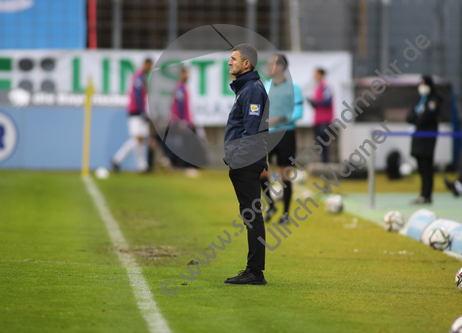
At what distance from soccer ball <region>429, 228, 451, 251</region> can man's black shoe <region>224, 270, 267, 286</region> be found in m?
2.66

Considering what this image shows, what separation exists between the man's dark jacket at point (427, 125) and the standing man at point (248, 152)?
6685mm

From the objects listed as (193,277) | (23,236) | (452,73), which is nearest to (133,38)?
(452,73)

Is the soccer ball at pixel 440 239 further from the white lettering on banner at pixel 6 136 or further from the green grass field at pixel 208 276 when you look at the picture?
the white lettering on banner at pixel 6 136

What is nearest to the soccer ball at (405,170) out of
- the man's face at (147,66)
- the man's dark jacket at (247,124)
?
the man's face at (147,66)

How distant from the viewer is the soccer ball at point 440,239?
717cm

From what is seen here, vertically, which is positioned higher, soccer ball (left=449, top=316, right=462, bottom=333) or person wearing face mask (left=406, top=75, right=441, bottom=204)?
person wearing face mask (left=406, top=75, right=441, bottom=204)

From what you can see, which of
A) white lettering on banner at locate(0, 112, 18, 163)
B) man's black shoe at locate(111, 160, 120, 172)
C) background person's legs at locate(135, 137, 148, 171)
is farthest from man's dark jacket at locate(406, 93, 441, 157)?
white lettering on banner at locate(0, 112, 18, 163)

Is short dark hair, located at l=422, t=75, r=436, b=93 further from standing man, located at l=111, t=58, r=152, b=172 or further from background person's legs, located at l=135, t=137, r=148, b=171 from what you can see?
background person's legs, located at l=135, t=137, r=148, b=171

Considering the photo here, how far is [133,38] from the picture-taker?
63.6ft

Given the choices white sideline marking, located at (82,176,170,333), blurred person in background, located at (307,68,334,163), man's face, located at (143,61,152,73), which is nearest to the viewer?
white sideline marking, located at (82,176,170,333)

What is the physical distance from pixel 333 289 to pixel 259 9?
15163 millimetres

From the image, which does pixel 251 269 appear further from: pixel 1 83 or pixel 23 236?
pixel 1 83

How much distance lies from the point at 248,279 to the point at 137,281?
0.93 meters

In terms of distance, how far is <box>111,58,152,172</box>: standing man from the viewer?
15562 millimetres
